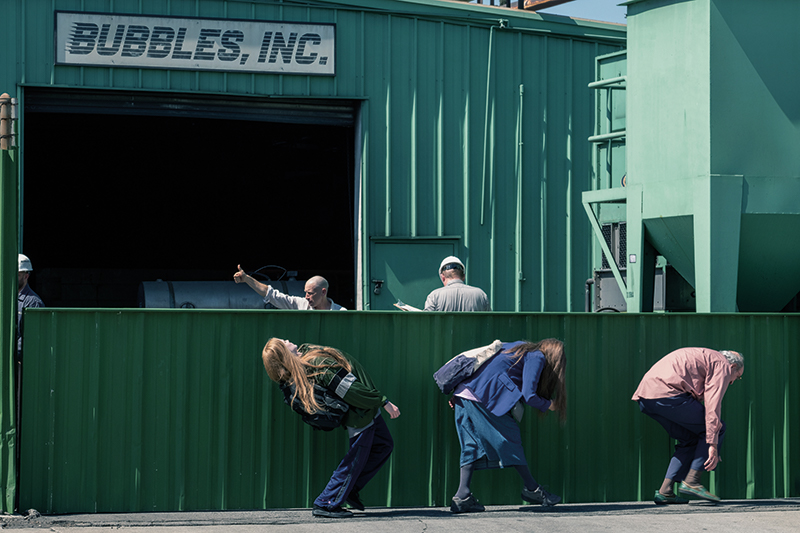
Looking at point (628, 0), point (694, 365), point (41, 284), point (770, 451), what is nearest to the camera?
point (694, 365)

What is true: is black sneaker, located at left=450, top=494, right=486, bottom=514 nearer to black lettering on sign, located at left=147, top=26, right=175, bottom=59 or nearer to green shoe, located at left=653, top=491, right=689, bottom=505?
green shoe, located at left=653, top=491, right=689, bottom=505

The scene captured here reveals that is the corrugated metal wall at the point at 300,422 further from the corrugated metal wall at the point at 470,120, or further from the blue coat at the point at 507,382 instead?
the corrugated metal wall at the point at 470,120

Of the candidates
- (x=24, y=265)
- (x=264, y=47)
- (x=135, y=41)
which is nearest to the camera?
(x=24, y=265)

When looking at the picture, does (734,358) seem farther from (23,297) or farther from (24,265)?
(24,265)

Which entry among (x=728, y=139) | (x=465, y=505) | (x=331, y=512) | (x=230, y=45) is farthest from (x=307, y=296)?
(x=230, y=45)

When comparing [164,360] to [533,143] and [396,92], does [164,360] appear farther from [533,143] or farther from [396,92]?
[533,143]

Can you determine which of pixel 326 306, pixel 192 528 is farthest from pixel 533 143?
pixel 192 528

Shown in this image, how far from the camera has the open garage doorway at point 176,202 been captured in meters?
19.5

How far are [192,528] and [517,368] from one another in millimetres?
2717

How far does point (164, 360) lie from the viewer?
23.1 ft

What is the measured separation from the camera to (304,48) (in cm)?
1440

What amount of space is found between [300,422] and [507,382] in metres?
1.68

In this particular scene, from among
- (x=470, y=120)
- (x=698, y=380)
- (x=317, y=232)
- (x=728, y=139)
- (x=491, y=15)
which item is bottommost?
(x=698, y=380)

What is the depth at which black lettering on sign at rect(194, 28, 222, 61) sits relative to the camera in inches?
547
